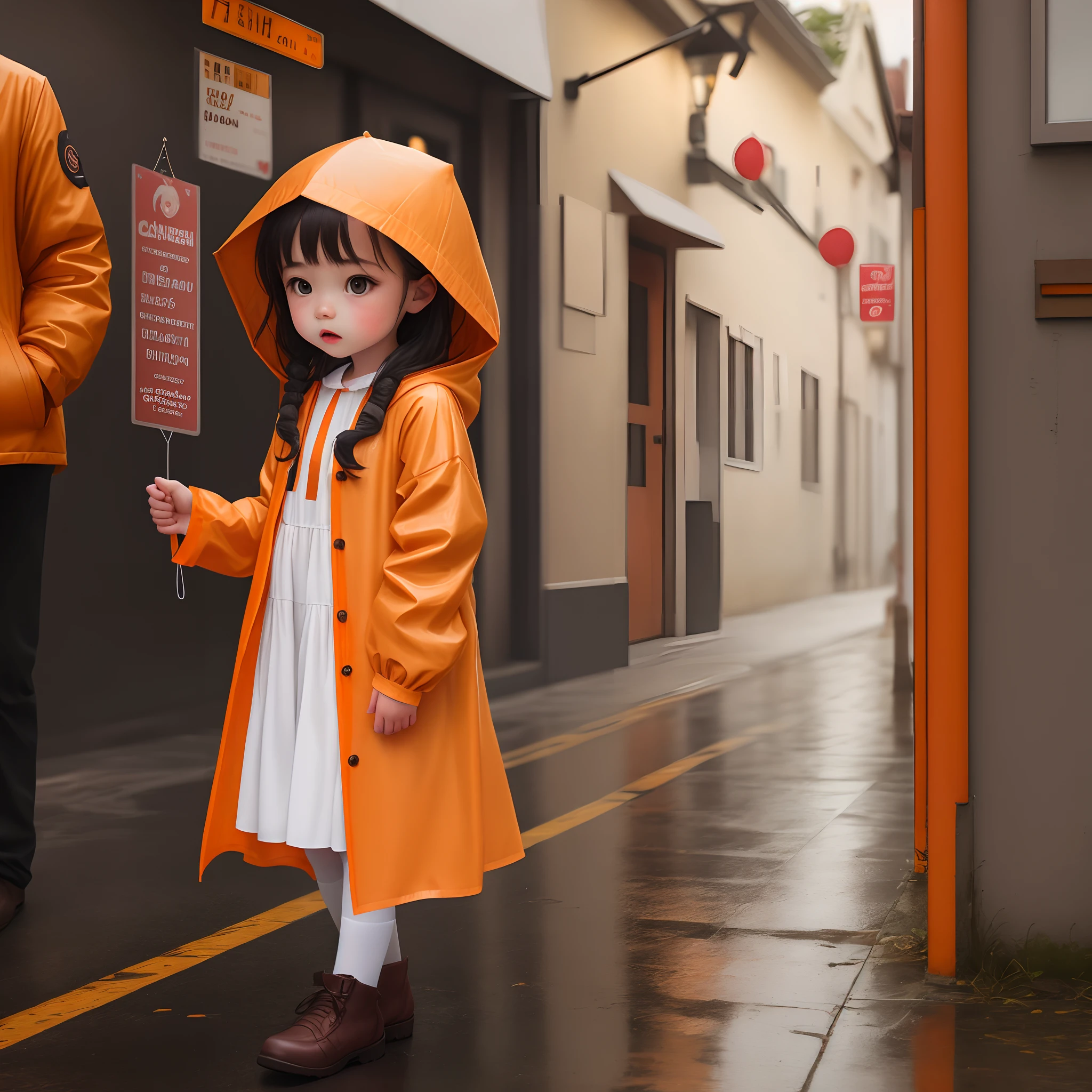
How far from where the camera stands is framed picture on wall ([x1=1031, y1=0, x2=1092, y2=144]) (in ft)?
9.64

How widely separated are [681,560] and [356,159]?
21.2 ft

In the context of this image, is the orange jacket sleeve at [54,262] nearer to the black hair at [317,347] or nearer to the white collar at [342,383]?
the black hair at [317,347]

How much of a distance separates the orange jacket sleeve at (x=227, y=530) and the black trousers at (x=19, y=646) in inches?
35.5

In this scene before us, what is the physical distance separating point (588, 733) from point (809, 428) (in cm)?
434

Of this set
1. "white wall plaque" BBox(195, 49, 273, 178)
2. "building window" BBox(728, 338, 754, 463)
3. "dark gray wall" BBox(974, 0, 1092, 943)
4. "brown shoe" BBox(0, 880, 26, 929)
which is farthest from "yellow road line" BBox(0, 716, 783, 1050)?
"building window" BBox(728, 338, 754, 463)

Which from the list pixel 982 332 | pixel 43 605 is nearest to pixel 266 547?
pixel 982 332

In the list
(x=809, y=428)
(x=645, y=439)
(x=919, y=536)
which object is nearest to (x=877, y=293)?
(x=645, y=439)

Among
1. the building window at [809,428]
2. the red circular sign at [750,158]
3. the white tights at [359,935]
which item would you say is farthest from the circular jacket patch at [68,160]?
the building window at [809,428]

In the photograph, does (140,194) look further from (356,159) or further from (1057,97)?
(1057,97)

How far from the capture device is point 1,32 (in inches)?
216

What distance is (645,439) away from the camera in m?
8.77

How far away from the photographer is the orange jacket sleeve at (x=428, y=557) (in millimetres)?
2488

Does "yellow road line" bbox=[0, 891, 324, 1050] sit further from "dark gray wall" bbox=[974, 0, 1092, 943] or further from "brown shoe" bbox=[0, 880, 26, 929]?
"dark gray wall" bbox=[974, 0, 1092, 943]

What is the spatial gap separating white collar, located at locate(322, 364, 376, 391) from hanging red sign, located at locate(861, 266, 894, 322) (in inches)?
223
